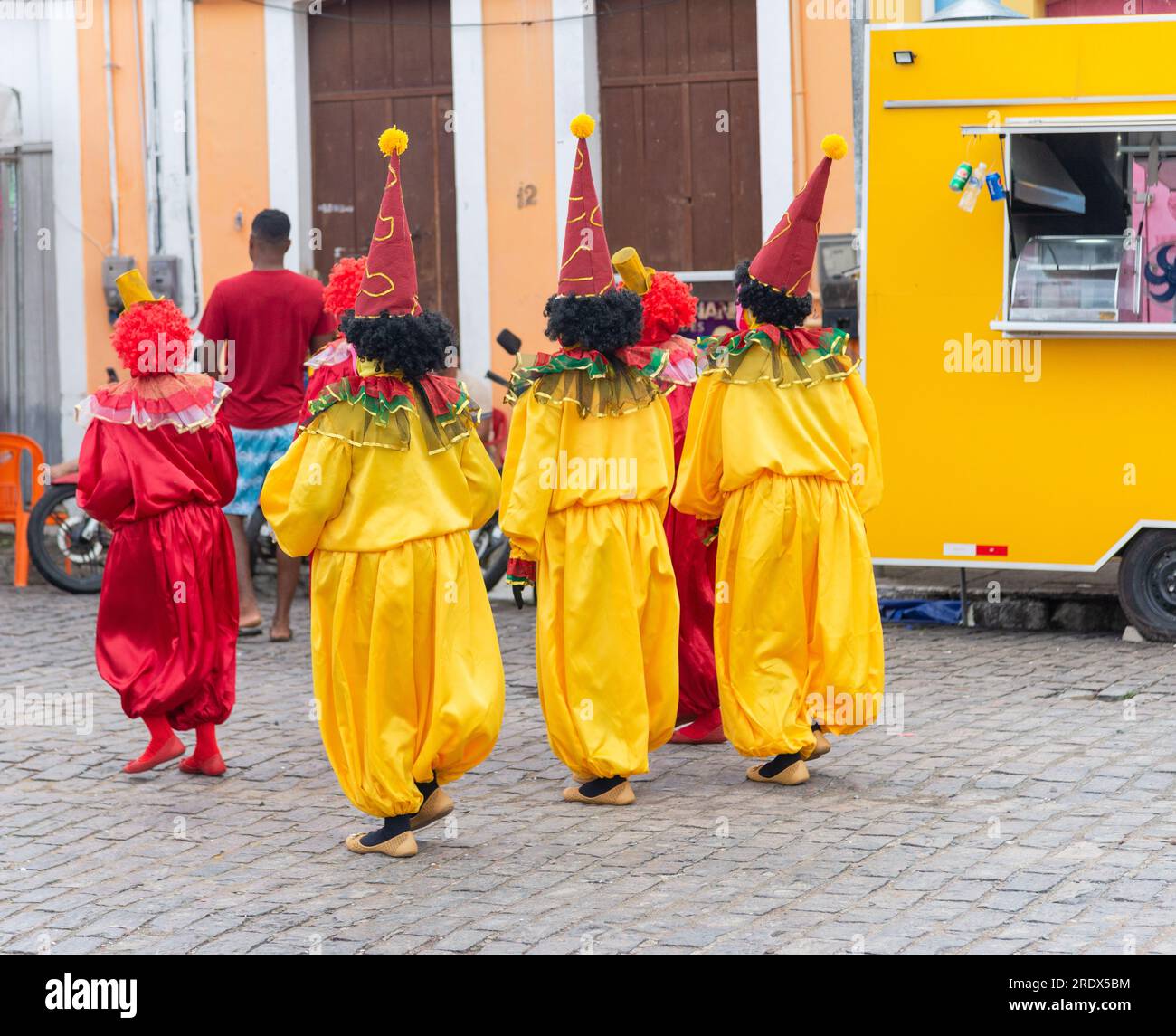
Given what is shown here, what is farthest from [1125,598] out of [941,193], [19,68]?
[19,68]

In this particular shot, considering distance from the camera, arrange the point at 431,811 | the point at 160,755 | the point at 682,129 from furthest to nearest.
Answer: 1. the point at 682,129
2. the point at 160,755
3. the point at 431,811

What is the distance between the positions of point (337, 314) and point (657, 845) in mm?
2230

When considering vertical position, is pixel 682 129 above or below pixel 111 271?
above

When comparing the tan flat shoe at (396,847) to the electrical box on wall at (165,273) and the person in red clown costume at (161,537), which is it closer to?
the person in red clown costume at (161,537)

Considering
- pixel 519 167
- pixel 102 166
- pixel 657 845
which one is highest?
pixel 102 166

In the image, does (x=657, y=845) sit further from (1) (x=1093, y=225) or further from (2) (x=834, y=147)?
(1) (x=1093, y=225)

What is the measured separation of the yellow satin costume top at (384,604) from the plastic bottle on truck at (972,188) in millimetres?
3998

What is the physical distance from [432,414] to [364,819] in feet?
4.68

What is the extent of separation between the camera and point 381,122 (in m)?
13.1

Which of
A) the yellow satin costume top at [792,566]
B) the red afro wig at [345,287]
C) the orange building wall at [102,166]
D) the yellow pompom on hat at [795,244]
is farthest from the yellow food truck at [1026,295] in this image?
the orange building wall at [102,166]

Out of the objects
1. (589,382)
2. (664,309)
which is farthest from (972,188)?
(589,382)

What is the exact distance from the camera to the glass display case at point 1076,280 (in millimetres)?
8875

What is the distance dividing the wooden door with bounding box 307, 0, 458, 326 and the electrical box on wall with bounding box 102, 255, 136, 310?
1.32m

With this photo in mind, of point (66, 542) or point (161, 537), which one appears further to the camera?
point (66, 542)
